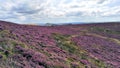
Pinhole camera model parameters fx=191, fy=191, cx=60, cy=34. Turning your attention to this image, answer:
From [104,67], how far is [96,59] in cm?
211


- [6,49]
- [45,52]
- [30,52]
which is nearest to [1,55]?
[6,49]

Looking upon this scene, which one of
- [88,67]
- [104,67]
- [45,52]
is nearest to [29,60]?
[45,52]

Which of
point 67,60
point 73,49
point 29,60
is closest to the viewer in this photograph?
point 29,60

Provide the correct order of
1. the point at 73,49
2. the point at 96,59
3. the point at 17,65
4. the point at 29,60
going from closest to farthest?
the point at 17,65 → the point at 29,60 → the point at 96,59 → the point at 73,49

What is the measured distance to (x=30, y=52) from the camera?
18688 millimetres

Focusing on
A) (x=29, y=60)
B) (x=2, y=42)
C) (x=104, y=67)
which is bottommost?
(x=104, y=67)

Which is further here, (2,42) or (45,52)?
(45,52)

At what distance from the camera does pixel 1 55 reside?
53.4ft

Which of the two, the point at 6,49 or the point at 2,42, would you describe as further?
the point at 2,42

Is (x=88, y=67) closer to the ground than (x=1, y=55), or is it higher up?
closer to the ground

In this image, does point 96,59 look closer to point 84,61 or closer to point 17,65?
point 84,61

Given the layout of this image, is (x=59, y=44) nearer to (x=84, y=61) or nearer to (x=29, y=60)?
(x=84, y=61)

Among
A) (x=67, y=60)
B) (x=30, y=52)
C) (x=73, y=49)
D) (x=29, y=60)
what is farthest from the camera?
(x=73, y=49)

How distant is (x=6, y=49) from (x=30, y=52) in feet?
7.52
